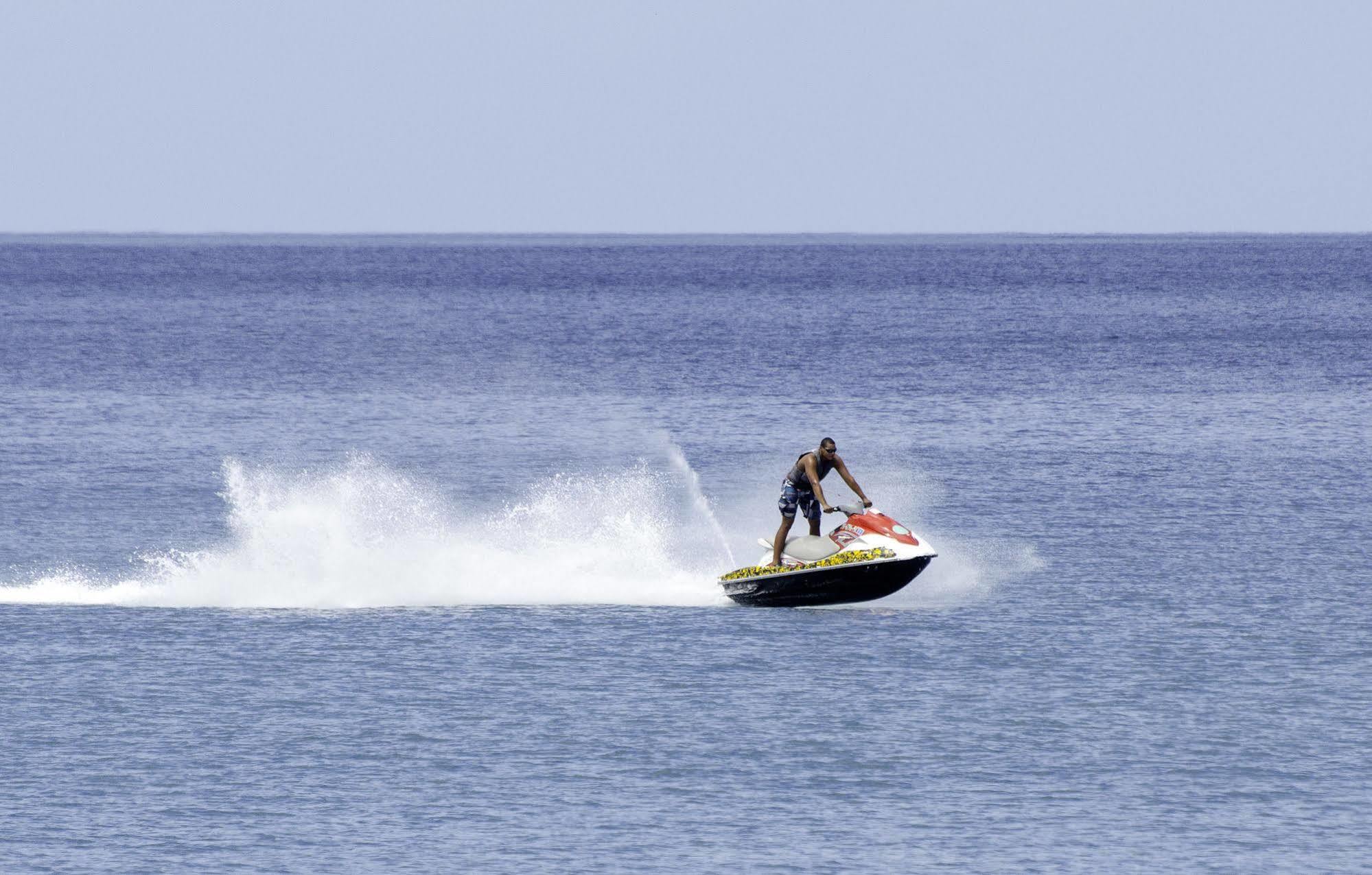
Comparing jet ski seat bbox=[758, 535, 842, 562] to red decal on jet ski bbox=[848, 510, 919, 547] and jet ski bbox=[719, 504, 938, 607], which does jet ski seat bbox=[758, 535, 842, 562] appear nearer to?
jet ski bbox=[719, 504, 938, 607]

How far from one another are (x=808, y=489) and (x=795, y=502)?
1.10 feet

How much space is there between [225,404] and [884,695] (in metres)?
45.7

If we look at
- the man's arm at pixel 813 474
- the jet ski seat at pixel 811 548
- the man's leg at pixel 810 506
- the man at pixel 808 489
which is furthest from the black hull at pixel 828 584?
the man's arm at pixel 813 474

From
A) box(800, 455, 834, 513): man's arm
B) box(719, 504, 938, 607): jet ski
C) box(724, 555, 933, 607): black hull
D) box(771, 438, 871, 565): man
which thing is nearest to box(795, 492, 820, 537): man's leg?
box(771, 438, 871, 565): man

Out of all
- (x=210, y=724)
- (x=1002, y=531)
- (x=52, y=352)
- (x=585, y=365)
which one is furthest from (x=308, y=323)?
(x=210, y=724)

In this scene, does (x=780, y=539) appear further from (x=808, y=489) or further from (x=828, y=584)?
(x=828, y=584)

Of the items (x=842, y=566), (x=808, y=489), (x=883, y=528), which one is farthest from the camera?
(x=808, y=489)

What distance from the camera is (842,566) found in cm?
2827

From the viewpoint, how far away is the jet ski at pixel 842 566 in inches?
1099

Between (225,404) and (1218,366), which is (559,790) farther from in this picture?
(1218,366)

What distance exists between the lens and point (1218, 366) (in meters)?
83.6

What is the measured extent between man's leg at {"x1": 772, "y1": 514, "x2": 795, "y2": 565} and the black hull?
253 mm

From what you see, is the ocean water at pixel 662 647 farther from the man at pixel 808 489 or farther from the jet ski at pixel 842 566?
the man at pixel 808 489

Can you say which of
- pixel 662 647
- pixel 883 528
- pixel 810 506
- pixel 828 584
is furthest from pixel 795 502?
pixel 662 647
